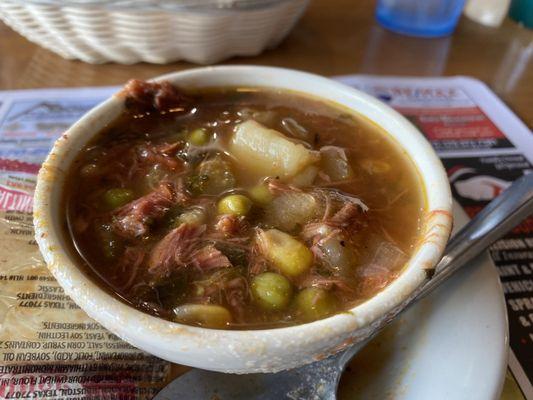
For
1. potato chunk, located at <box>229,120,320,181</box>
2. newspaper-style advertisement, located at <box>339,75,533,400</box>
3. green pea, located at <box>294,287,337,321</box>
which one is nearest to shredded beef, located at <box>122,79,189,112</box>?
potato chunk, located at <box>229,120,320,181</box>

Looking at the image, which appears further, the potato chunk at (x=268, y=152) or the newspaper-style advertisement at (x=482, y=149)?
the newspaper-style advertisement at (x=482, y=149)

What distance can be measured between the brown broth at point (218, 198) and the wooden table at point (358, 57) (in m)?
1.03

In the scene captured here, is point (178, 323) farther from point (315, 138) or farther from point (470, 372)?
point (315, 138)

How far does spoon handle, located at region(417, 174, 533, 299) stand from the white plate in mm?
44

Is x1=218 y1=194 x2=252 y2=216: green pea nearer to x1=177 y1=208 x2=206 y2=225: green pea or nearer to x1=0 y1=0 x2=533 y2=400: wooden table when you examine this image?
x1=177 y1=208 x2=206 y2=225: green pea

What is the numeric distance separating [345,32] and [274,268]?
2.23m

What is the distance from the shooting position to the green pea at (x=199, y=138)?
149 cm

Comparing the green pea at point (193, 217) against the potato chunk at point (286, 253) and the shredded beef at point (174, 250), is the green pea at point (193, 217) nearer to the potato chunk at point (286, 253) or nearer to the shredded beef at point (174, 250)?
the shredded beef at point (174, 250)


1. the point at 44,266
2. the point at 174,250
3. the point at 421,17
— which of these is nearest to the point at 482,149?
the point at 421,17

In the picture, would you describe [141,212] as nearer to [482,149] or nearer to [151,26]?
[151,26]

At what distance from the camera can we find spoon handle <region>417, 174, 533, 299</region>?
4.21 feet

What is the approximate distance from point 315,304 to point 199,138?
26.0 inches

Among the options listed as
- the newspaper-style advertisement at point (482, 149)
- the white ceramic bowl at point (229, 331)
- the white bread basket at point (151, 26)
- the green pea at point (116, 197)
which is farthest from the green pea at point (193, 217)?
the white bread basket at point (151, 26)

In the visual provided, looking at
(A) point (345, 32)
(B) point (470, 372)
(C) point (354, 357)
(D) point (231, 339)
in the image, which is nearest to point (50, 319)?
Answer: (D) point (231, 339)
